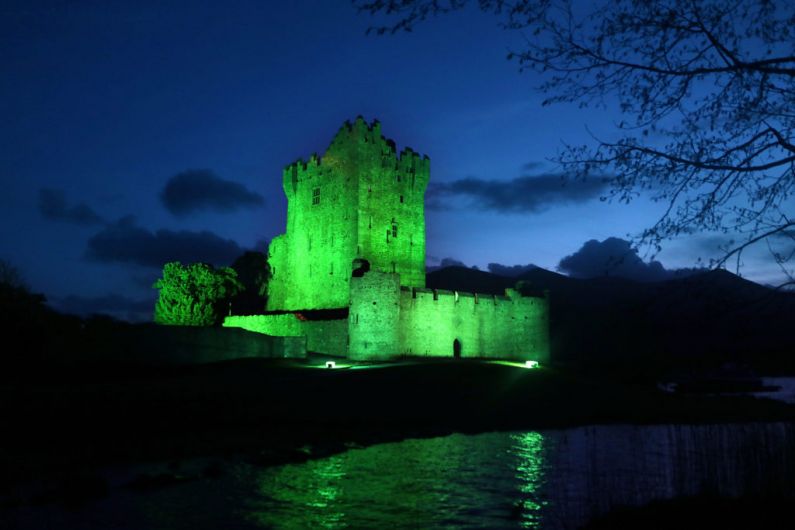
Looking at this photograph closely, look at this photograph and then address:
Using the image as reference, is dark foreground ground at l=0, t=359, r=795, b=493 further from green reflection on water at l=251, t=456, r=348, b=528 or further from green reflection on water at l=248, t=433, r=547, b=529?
green reflection on water at l=248, t=433, r=547, b=529

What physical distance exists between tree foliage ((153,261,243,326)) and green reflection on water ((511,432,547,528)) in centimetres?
3003

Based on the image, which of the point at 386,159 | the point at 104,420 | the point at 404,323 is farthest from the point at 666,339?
the point at 104,420

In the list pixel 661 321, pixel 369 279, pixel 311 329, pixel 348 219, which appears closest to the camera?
pixel 661 321

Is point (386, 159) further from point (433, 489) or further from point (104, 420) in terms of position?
point (433, 489)

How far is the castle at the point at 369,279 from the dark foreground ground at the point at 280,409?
428 cm

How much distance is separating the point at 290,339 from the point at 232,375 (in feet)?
25.1

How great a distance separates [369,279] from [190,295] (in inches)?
642

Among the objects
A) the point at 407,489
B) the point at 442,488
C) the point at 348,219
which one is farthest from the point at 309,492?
the point at 348,219

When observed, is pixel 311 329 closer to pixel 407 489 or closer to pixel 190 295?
pixel 190 295

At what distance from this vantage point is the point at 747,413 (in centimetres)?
2720

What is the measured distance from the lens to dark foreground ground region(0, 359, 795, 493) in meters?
16.5

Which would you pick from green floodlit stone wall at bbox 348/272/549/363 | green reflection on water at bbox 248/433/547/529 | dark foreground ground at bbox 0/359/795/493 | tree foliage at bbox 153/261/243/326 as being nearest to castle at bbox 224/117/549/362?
green floodlit stone wall at bbox 348/272/549/363

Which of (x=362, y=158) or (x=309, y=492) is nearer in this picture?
(x=309, y=492)

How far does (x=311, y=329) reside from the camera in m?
38.5
